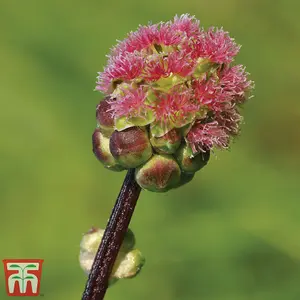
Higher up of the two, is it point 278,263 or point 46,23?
point 46,23

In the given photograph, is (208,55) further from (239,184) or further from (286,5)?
(286,5)

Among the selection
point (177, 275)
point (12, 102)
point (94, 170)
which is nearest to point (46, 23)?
point (12, 102)

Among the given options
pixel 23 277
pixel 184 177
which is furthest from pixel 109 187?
pixel 184 177

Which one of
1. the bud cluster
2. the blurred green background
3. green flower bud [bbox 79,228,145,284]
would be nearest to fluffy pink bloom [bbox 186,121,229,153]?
the bud cluster

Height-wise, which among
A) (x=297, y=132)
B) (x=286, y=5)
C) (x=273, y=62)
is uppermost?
(x=286, y=5)

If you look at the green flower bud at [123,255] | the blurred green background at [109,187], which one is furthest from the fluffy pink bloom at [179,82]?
the blurred green background at [109,187]

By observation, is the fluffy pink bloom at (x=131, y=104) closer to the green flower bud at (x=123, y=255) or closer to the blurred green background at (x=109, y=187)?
the green flower bud at (x=123, y=255)
